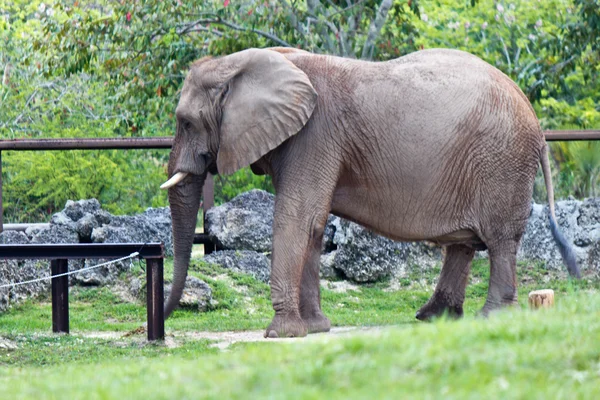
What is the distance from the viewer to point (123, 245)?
9.68 m

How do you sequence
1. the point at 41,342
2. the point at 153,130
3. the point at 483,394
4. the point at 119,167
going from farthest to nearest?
the point at 153,130 → the point at 119,167 → the point at 41,342 → the point at 483,394

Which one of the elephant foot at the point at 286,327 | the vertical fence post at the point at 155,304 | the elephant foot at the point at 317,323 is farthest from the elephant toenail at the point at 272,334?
the vertical fence post at the point at 155,304

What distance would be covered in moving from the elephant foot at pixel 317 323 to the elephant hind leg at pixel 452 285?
110 cm

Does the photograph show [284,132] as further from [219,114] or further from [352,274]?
[352,274]

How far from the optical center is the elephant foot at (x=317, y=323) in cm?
1014

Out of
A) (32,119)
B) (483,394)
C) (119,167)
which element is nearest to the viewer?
(483,394)

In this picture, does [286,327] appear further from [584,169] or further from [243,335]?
[584,169]

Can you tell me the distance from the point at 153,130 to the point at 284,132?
43.3ft

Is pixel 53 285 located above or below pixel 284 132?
below

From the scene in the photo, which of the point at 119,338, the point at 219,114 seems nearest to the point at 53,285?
the point at 119,338

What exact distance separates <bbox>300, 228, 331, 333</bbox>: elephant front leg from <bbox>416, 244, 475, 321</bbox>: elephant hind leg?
1.11 meters

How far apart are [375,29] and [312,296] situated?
6.88 m

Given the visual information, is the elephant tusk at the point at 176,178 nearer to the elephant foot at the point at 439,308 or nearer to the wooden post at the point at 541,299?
the elephant foot at the point at 439,308

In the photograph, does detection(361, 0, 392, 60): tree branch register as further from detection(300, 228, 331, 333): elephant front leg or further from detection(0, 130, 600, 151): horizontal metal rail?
detection(300, 228, 331, 333): elephant front leg
